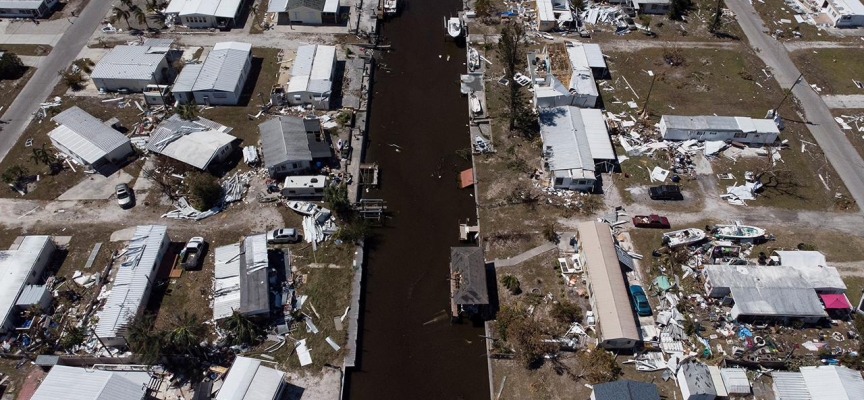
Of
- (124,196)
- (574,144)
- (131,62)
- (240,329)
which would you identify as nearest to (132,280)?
(240,329)

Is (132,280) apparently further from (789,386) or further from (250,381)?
(789,386)

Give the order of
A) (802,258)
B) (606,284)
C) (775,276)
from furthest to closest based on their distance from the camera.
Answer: (802,258), (775,276), (606,284)

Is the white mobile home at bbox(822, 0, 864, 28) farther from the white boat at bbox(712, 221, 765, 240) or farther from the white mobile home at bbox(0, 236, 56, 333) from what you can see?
the white mobile home at bbox(0, 236, 56, 333)

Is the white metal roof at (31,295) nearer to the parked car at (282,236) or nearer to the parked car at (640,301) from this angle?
the parked car at (282,236)

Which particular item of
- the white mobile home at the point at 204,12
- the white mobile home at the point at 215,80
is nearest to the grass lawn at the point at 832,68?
the white mobile home at the point at 215,80

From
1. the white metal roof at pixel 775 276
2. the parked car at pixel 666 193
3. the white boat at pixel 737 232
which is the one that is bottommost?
the white metal roof at pixel 775 276

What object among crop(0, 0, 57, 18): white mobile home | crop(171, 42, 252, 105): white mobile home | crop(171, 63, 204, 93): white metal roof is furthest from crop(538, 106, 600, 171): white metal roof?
crop(0, 0, 57, 18): white mobile home
